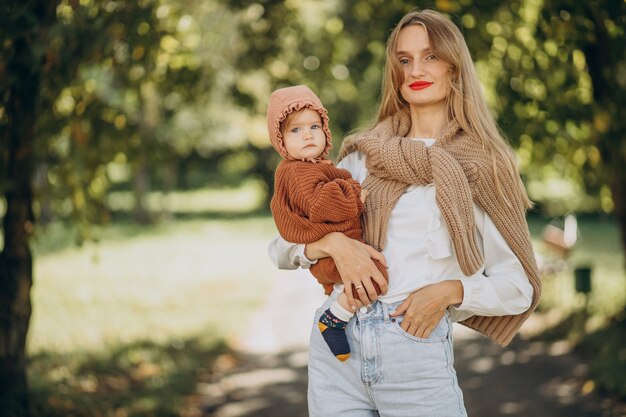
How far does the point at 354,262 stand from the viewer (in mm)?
2521

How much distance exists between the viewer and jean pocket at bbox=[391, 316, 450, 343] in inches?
98.4

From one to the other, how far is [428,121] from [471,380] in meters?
4.38

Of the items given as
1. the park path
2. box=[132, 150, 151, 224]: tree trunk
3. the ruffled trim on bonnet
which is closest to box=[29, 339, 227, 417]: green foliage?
the park path

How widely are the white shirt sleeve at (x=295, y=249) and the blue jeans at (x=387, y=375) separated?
289 millimetres

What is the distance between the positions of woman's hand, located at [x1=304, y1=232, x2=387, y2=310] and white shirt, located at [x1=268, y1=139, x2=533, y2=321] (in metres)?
0.07

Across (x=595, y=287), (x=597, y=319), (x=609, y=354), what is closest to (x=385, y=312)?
(x=609, y=354)

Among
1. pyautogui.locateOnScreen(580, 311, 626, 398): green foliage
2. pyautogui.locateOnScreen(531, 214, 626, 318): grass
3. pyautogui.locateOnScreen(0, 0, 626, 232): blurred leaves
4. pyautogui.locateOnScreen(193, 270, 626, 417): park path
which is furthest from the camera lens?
pyautogui.locateOnScreen(531, 214, 626, 318): grass

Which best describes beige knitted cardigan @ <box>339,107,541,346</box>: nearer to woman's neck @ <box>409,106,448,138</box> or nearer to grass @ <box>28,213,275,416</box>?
woman's neck @ <box>409,106,448,138</box>

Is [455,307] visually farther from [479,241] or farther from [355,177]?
[355,177]

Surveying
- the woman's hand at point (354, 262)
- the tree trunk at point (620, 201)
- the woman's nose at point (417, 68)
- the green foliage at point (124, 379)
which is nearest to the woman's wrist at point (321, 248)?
the woman's hand at point (354, 262)

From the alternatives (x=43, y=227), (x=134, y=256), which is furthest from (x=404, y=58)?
(x=134, y=256)

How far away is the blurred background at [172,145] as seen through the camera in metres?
4.48

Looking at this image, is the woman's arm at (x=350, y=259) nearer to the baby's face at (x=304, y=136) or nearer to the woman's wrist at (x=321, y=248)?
the woman's wrist at (x=321, y=248)

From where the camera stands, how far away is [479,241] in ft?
8.72
